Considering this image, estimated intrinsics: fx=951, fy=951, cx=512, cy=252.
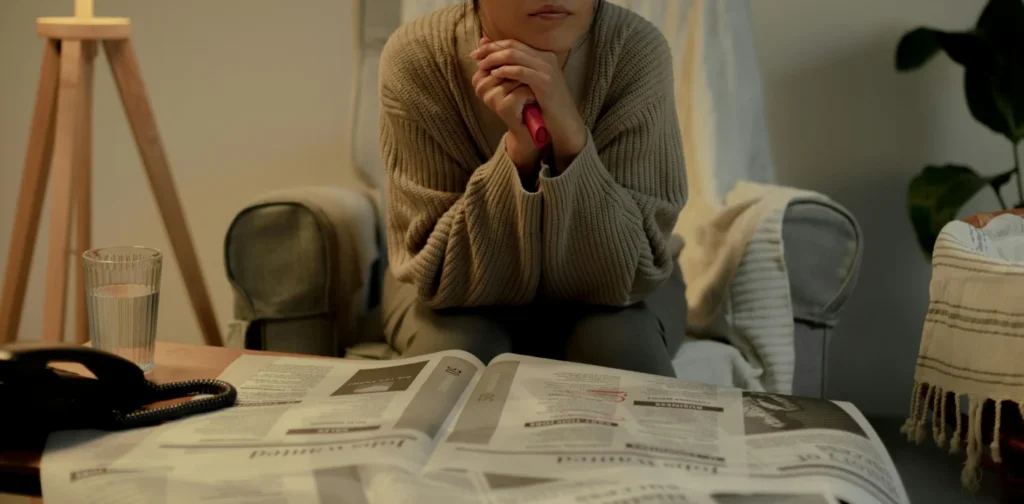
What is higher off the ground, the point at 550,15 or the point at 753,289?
the point at 550,15

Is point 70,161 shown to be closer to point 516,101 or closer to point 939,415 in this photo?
point 516,101

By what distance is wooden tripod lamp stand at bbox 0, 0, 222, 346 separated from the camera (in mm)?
1324

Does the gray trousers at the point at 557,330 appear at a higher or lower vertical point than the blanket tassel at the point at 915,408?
higher

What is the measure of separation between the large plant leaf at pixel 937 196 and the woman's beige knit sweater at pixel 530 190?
714mm

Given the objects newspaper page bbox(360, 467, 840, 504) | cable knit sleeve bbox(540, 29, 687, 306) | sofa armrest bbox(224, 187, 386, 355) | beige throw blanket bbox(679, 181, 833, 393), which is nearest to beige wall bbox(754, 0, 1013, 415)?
beige throw blanket bbox(679, 181, 833, 393)

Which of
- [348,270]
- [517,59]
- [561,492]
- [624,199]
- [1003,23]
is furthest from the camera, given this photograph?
[1003,23]

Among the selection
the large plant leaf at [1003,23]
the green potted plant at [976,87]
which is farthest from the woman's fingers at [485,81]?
the large plant leaf at [1003,23]

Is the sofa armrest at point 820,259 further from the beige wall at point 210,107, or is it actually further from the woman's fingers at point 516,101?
the beige wall at point 210,107

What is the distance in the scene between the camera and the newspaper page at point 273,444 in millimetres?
636

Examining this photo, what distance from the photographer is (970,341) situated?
1071 millimetres

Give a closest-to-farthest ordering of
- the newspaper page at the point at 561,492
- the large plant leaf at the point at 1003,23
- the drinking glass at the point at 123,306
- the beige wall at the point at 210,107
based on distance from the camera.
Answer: the newspaper page at the point at 561,492 → the drinking glass at the point at 123,306 → the large plant leaf at the point at 1003,23 → the beige wall at the point at 210,107

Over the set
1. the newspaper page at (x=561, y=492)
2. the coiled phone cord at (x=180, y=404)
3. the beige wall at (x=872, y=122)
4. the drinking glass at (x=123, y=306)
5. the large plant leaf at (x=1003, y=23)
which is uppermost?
the large plant leaf at (x=1003, y=23)

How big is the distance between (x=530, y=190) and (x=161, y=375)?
0.42 m

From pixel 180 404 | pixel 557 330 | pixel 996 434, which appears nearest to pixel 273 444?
pixel 180 404
